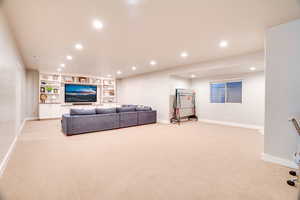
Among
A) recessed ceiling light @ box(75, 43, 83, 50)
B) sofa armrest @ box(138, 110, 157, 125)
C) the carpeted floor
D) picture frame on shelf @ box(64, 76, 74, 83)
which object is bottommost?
→ the carpeted floor

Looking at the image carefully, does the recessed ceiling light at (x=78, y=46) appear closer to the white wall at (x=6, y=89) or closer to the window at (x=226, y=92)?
the white wall at (x=6, y=89)

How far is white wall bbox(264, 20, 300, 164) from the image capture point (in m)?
2.37

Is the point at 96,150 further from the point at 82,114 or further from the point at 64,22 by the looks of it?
the point at 64,22

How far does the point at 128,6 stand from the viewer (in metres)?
2.12

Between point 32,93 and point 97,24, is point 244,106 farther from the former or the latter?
point 32,93

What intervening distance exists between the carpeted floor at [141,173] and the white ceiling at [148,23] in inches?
101

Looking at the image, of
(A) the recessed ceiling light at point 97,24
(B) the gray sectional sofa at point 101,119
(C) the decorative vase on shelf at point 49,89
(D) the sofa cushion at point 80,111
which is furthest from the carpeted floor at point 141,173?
(C) the decorative vase on shelf at point 49,89

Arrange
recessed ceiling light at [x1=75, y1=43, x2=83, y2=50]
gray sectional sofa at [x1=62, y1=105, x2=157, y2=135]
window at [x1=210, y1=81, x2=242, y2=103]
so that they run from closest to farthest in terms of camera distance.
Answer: recessed ceiling light at [x1=75, y1=43, x2=83, y2=50] < gray sectional sofa at [x1=62, y1=105, x2=157, y2=135] < window at [x1=210, y1=81, x2=242, y2=103]

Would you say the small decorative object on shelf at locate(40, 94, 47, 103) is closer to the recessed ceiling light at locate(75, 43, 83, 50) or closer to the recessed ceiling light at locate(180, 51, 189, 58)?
the recessed ceiling light at locate(75, 43, 83, 50)

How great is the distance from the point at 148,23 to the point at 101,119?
346 centimetres

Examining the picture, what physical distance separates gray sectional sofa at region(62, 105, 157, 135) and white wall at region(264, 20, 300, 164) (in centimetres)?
424

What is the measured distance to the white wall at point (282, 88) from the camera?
237 centimetres

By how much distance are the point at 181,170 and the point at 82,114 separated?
3.62 m

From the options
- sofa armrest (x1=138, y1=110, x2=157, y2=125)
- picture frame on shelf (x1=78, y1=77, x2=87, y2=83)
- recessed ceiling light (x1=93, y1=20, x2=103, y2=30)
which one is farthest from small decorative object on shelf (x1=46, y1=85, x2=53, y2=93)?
recessed ceiling light (x1=93, y1=20, x2=103, y2=30)
